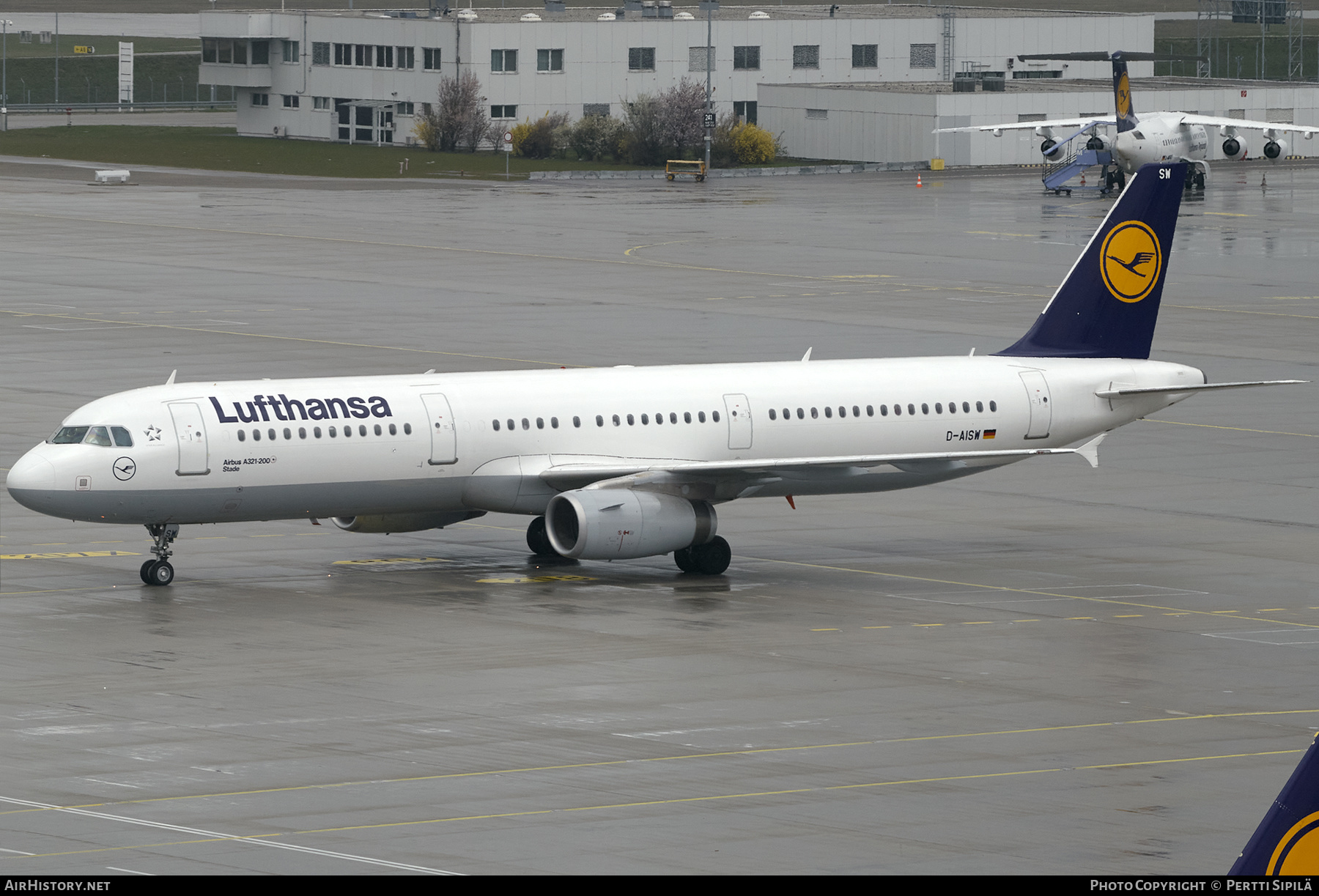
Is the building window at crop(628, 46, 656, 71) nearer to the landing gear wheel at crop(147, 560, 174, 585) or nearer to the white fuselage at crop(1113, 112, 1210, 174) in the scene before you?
the white fuselage at crop(1113, 112, 1210, 174)

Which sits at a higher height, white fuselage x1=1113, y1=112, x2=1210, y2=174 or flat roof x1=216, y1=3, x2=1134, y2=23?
flat roof x1=216, y1=3, x2=1134, y2=23

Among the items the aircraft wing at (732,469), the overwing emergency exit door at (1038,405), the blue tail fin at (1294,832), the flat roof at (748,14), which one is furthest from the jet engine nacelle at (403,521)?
the flat roof at (748,14)

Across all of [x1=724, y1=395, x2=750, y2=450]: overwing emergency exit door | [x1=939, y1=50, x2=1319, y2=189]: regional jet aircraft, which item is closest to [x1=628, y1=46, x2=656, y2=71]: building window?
[x1=939, y1=50, x2=1319, y2=189]: regional jet aircraft

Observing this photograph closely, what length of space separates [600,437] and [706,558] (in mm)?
3024

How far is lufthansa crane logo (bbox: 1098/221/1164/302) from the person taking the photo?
48.8 metres

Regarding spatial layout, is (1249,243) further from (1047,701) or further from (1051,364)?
(1047,701)

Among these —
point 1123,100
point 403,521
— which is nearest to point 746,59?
point 1123,100

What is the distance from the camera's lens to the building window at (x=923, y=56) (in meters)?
186

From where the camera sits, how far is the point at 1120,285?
48.7m

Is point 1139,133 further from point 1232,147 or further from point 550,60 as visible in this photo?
point 550,60

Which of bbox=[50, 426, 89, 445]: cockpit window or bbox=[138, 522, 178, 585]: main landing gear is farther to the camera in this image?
bbox=[138, 522, 178, 585]: main landing gear

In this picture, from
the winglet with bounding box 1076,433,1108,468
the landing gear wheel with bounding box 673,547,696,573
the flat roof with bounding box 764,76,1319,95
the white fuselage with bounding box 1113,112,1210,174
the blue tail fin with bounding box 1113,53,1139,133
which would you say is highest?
the flat roof with bounding box 764,76,1319,95

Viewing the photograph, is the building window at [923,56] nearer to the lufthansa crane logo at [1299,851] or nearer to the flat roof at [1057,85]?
the flat roof at [1057,85]

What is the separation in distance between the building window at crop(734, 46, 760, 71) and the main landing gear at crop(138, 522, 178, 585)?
141806 millimetres
